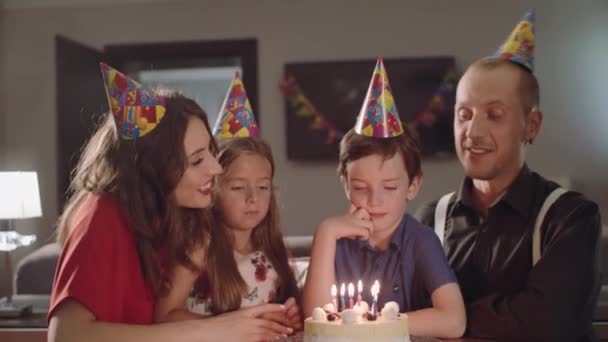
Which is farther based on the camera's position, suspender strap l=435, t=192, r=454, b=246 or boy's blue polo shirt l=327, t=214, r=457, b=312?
suspender strap l=435, t=192, r=454, b=246

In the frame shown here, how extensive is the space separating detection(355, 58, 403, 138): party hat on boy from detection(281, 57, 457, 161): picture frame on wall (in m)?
4.15

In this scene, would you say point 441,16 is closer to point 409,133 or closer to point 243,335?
point 409,133

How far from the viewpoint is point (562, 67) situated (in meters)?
5.94

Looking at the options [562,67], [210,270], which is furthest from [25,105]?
[210,270]

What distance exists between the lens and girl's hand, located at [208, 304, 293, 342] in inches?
57.5

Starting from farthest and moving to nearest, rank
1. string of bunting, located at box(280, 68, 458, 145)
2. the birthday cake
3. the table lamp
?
string of bunting, located at box(280, 68, 458, 145), the table lamp, the birthday cake

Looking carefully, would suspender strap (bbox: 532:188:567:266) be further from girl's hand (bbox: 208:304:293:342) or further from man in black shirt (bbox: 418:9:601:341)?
girl's hand (bbox: 208:304:293:342)

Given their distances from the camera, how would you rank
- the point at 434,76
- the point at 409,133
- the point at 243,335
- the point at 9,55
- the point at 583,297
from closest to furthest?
the point at 243,335 → the point at 583,297 → the point at 409,133 → the point at 434,76 → the point at 9,55

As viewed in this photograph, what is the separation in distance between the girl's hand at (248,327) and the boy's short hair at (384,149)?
1.22 feet

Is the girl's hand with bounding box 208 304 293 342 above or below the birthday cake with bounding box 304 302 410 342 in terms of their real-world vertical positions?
below

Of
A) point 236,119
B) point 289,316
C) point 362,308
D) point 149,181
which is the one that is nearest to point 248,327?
point 289,316

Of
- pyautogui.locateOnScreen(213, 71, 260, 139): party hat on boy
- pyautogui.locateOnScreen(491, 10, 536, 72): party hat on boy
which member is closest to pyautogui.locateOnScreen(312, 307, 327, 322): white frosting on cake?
pyautogui.locateOnScreen(213, 71, 260, 139): party hat on boy

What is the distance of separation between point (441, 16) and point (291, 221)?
6.78 feet

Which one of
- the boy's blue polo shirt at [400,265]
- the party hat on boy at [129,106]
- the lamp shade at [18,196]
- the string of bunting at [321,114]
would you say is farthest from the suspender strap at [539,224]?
the string of bunting at [321,114]
